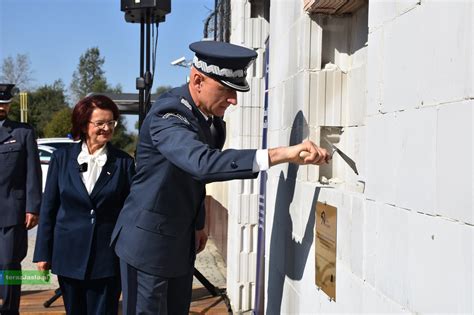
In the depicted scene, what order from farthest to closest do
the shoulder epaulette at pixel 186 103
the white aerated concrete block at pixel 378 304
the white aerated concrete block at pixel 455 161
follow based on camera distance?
the shoulder epaulette at pixel 186 103 < the white aerated concrete block at pixel 378 304 < the white aerated concrete block at pixel 455 161

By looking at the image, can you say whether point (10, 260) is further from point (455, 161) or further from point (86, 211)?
point (455, 161)

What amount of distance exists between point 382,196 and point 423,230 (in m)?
0.33

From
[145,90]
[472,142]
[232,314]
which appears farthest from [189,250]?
[145,90]

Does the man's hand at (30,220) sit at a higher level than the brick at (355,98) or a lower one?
lower

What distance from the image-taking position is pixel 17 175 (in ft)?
16.2

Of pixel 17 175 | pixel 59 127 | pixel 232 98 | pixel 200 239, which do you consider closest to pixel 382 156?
pixel 232 98

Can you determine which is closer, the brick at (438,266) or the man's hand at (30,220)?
the brick at (438,266)

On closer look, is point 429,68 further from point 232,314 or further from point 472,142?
point 232,314

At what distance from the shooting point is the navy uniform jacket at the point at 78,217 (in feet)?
11.9

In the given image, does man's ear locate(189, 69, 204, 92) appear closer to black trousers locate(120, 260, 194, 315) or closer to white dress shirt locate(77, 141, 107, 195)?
black trousers locate(120, 260, 194, 315)

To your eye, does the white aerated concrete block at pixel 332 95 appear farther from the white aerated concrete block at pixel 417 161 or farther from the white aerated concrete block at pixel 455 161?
the white aerated concrete block at pixel 455 161

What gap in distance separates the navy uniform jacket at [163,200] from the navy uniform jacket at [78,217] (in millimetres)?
531

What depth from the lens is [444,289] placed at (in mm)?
1729

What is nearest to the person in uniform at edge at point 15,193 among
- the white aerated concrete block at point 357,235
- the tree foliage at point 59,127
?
the white aerated concrete block at point 357,235
